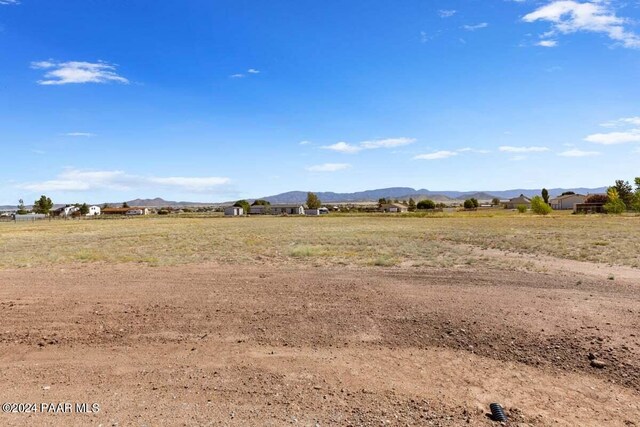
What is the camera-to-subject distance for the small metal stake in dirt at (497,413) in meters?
4.54

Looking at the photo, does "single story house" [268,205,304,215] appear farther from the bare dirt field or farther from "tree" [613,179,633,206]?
the bare dirt field

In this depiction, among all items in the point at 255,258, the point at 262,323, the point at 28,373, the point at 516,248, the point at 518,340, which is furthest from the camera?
the point at 516,248

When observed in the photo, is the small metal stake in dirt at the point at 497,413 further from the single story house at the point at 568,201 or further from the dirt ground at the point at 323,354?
the single story house at the point at 568,201

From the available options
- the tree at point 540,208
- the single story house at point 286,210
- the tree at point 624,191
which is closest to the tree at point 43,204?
the single story house at point 286,210

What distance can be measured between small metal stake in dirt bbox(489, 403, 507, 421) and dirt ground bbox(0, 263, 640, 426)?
0.10 metres

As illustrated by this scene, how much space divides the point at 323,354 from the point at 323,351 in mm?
121

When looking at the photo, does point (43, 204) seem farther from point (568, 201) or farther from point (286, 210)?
point (568, 201)

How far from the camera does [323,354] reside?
20.7 feet

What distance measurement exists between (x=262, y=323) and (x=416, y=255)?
13113mm

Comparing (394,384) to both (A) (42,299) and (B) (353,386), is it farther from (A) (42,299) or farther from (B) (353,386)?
(A) (42,299)

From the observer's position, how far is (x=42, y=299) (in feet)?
31.2

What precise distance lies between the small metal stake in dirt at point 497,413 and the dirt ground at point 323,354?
3.9 inches

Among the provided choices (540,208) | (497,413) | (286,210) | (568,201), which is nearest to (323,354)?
(497,413)

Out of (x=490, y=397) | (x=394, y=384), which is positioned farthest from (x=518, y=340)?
(x=394, y=384)
